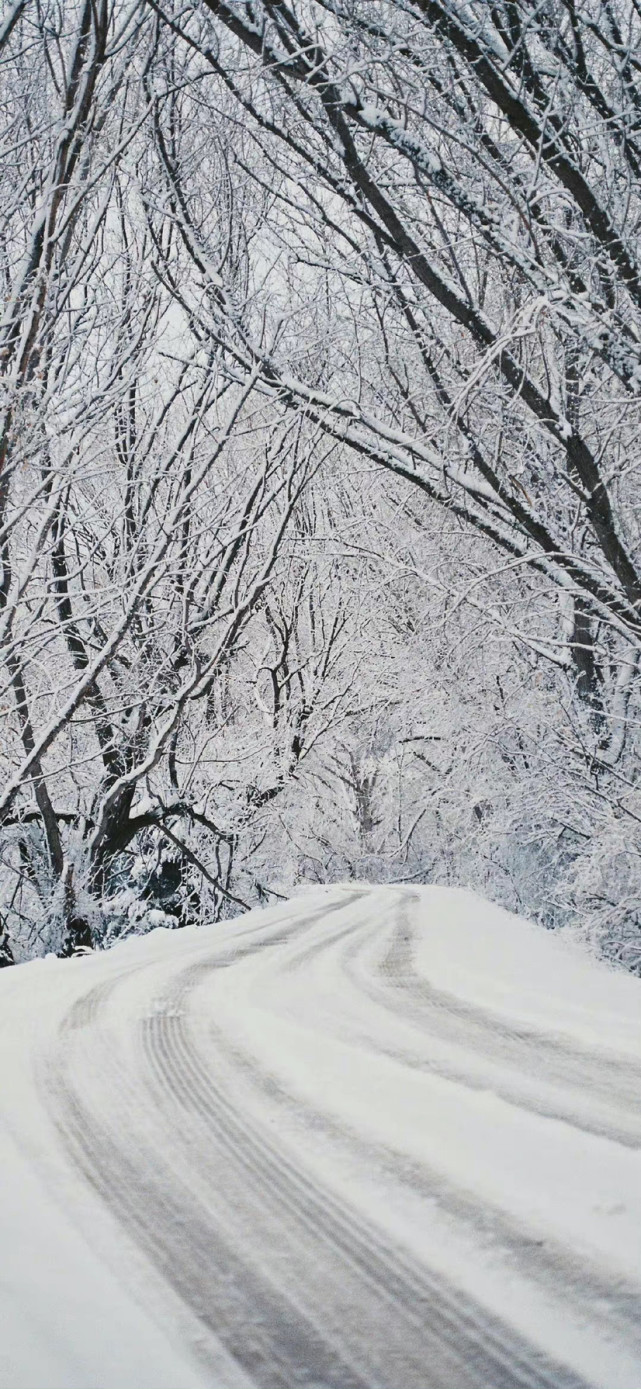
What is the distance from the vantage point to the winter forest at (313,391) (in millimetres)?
3916

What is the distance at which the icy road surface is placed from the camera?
889mm

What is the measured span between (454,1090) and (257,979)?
1264 millimetres

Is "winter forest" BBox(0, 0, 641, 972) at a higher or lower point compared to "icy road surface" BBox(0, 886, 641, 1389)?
higher

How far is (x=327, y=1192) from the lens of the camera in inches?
48.1

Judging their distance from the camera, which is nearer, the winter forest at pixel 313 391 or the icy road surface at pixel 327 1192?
the icy road surface at pixel 327 1192

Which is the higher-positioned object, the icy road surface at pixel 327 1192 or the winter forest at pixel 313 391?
the winter forest at pixel 313 391

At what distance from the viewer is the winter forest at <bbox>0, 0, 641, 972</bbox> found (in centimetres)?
392

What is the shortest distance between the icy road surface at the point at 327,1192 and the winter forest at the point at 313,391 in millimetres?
2522

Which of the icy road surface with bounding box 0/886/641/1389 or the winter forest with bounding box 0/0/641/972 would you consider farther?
the winter forest with bounding box 0/0/641/972

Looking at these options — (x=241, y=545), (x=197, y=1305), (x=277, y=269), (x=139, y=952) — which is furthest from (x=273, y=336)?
(x=197, y=1305)

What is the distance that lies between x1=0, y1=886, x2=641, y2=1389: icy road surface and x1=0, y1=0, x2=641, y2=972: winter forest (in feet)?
8.28

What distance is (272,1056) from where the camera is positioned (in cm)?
183

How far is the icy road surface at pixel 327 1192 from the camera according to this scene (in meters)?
0.89

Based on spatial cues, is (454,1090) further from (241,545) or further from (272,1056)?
(241,545)
